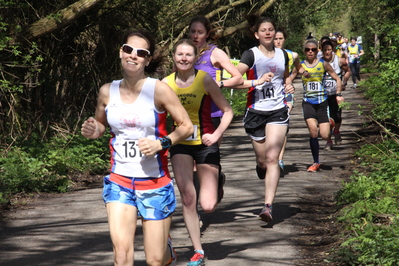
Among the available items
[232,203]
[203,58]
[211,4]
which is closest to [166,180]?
[203,58]

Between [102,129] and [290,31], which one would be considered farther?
[290,31]

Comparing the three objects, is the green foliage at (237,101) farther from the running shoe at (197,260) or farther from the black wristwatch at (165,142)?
the black wristwatch at (165,142)

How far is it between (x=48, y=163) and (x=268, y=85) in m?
4.07

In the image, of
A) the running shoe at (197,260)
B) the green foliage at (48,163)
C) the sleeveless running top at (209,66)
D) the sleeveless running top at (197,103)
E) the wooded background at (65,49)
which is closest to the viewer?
the running shoe at (197,260)

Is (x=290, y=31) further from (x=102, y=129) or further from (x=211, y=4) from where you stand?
(x=102, y=129)

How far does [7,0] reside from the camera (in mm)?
11078

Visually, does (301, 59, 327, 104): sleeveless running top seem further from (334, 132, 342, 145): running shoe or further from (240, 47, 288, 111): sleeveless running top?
(240, 47, 288, 111): sleeveless running top

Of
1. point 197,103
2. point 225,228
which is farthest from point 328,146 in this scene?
point 197,103

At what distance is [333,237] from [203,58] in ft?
7.18

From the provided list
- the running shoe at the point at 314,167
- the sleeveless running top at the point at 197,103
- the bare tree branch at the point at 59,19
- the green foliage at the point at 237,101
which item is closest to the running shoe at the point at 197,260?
the sleeveless running top at the point at 197,103

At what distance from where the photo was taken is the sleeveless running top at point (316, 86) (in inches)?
415

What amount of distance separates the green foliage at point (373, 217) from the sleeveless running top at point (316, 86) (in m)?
1.61

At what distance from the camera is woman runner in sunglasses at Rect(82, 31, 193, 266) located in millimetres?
4051

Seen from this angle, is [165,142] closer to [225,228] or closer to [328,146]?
[225,228]
